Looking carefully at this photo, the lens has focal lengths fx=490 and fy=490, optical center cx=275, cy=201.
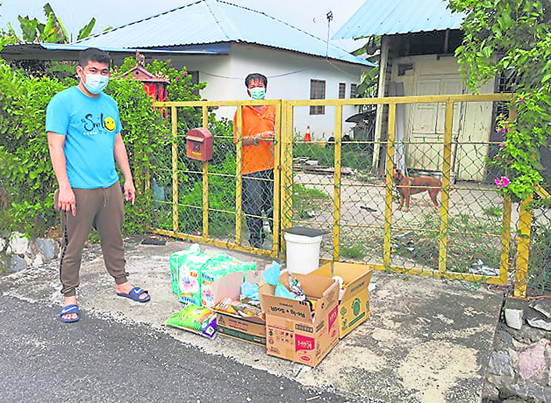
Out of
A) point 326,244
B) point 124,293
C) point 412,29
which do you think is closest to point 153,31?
point 412,29

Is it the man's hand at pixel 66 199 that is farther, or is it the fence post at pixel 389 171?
the fence post at pixel 389 171

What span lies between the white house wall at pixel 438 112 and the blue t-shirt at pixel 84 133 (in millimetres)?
6437

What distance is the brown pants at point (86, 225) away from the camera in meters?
3.41

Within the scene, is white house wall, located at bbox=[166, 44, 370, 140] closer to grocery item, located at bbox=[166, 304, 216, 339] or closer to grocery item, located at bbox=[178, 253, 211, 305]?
grocery item, located at bbox=[178, 253, 211, 305]

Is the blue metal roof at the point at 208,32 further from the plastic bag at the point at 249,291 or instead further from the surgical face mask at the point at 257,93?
the plastic bag at the point at 249,291

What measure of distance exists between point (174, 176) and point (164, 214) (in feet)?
1.66

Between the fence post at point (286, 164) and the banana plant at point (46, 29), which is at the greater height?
the banana plant at point (46, 29)

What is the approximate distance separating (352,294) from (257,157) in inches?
77.9

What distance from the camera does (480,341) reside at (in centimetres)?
310

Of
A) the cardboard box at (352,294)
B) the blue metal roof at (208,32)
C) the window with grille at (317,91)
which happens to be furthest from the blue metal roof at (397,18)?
the window with grille at (317,91)

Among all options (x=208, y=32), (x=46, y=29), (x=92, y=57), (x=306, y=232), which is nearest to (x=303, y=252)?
(x=306, y=232)

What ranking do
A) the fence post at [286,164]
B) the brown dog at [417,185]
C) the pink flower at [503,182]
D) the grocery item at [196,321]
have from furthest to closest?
the brown dog at [417,185] → the fence post at [286,164] → the pink flower at [503,182] → the grocery item at [196,321]

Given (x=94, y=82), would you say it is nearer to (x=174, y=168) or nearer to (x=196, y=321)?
(x=196, y=321)

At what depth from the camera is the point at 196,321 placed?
10.6 ft
